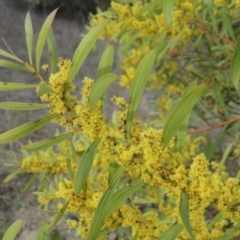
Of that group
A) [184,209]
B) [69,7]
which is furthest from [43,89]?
[69,7]

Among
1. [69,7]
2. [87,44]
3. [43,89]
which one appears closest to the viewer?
[43,89]

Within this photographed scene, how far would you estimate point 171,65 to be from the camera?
8.19 ft

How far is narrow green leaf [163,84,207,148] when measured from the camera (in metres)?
0.80

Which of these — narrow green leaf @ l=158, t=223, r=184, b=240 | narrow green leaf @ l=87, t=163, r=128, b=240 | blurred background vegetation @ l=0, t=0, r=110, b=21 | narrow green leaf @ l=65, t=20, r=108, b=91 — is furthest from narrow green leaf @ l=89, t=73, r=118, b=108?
blurred background vegetation @ l=0, t=0, r=110, b=21

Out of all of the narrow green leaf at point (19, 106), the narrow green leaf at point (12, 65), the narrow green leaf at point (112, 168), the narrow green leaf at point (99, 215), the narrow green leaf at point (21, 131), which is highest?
the narrow green leaf at point (12, 65)

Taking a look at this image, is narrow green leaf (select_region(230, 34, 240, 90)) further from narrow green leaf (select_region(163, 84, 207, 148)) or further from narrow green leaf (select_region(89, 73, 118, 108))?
narrow green leaf (select_region(89, 73, 118, 108))

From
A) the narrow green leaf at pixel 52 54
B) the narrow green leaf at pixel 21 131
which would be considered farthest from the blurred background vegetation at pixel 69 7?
the narrow green leaf at pixel 21 131

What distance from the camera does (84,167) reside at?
889 mm

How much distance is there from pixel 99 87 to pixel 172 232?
389mm

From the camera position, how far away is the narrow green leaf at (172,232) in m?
0.96

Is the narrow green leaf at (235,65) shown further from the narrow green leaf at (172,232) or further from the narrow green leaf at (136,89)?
the narrow green leaf at (172,232)

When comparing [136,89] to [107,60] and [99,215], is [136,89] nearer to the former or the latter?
[107,60]

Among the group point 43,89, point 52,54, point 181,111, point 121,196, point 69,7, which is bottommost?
point 121,196

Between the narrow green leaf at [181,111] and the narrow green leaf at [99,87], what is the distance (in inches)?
5.5
